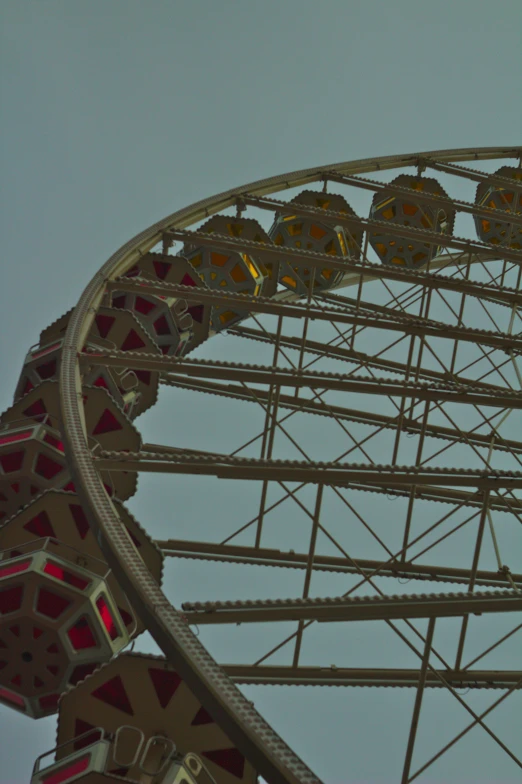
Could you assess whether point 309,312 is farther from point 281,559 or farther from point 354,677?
point 354,677

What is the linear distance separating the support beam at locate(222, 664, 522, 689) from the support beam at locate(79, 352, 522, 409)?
311 centimetres

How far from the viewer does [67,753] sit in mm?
7707

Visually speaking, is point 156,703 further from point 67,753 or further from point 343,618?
point 343,618

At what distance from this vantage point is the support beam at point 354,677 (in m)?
9.90

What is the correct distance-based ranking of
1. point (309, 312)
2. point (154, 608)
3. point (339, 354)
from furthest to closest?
point (339, 354)
point (309, 312)
point (154, 608)

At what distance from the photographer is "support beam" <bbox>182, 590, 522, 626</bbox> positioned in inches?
268

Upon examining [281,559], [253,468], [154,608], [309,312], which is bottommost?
[154,608]

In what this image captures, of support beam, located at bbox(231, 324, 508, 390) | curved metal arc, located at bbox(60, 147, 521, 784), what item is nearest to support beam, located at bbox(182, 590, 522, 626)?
curved metal arc, located at bbox(60, 147, 521, 784)

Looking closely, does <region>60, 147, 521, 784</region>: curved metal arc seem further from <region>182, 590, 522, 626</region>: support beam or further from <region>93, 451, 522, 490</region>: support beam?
<region>182, 590, 522, 626</region>: support beam

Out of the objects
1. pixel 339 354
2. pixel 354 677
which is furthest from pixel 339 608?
pixel 339 354

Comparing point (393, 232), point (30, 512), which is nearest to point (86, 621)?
point (30, 512)

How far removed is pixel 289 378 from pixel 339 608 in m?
4.41

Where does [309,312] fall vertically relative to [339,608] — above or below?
above

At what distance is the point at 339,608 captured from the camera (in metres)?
6.82
